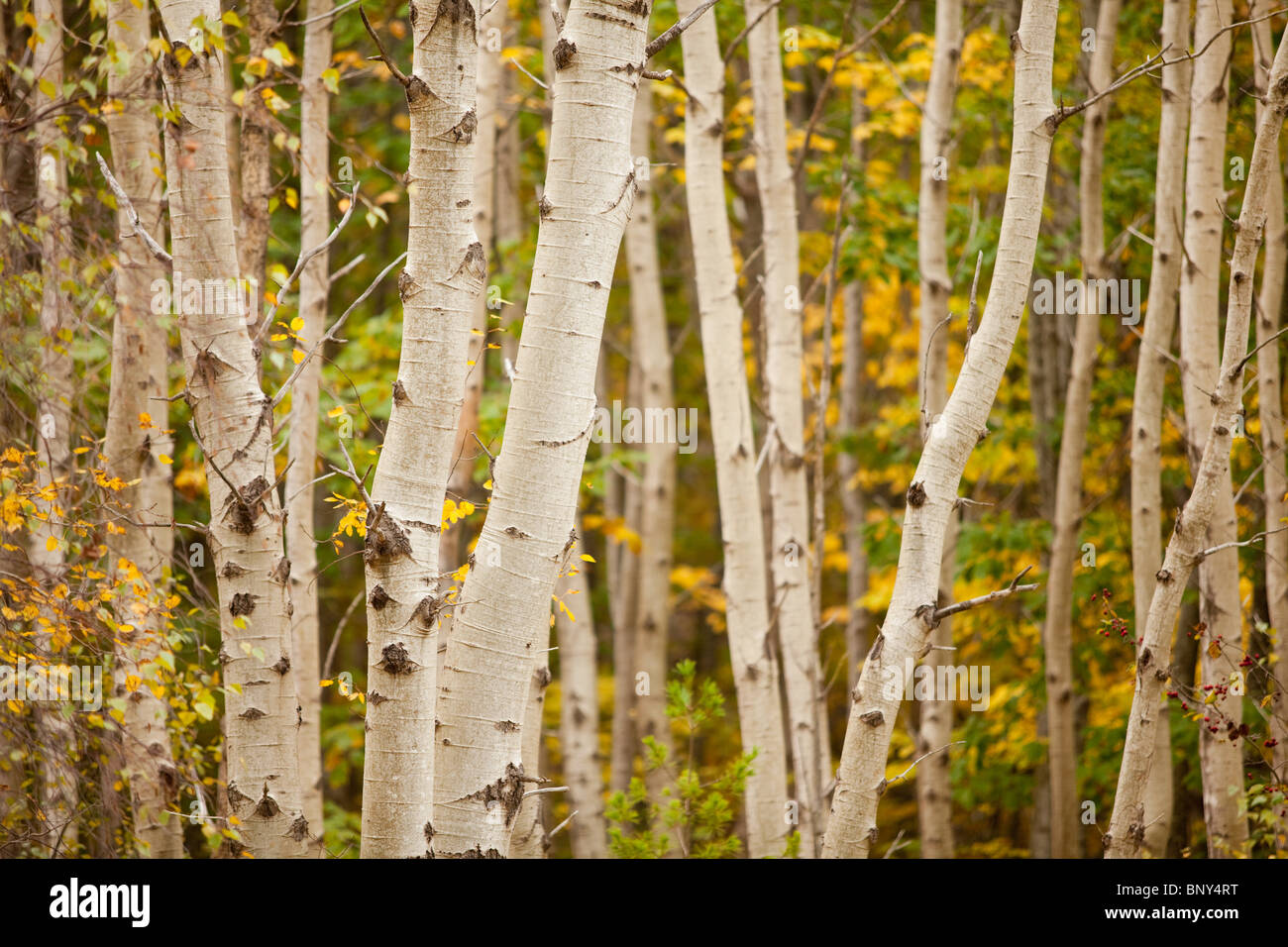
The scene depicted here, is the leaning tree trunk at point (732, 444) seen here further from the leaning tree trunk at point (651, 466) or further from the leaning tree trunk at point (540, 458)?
the leaning tree trunk at point (540, 458)

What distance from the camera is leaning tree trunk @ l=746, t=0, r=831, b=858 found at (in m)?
5.03

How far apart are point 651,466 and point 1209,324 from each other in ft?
13.0

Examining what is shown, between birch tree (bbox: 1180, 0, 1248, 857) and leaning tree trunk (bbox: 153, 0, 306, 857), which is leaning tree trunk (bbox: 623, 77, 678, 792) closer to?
birch tree (bbox: 1180, 0, 1248, 857)

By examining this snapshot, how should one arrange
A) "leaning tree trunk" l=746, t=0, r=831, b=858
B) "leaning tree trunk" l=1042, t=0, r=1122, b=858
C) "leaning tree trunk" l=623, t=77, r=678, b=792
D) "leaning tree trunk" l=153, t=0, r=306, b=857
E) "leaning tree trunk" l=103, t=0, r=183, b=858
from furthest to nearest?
"leaning tree trunk" l=623, t=77, r=678, b=792 → "leaning tree trunk" l=1042, t=0, r=1122, b=858 → "leaning tree trunk" l=746, t=0, r=831, b=858 → "leaning tree trunk" l=103, t=0, r=183, b=858 → "leaning tree trunk" l=153, t=0, r=306, b=857

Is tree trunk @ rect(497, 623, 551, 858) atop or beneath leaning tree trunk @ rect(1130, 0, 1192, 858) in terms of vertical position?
beneath

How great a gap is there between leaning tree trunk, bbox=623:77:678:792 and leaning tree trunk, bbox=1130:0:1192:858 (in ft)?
10.4

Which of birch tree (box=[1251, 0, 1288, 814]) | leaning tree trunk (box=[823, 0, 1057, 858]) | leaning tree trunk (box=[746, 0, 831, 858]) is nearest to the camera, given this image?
leaning tree trunk (box=[823, 0, 1057, 858])

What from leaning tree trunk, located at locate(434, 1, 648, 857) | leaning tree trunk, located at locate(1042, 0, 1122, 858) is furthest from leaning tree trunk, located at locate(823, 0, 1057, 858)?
leaning tree trunk, located at locate(1042, 0, 1122, 858)

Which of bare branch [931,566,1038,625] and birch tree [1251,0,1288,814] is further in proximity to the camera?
birch tree [1251,0,1288,814]

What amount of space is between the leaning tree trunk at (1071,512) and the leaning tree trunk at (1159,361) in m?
0.53

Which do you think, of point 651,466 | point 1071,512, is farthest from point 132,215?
point 1071,512

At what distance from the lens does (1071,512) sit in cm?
585
